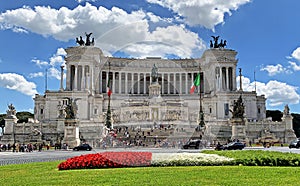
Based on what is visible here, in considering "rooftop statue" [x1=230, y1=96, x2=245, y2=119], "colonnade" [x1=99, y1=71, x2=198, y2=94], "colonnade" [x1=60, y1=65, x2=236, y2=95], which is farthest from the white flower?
"colonnade" [x1=99, y1=71, x2=198, y2=94]

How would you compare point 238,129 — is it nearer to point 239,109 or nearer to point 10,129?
point 239,109

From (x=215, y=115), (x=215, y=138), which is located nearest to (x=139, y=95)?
(x=215, y=115)

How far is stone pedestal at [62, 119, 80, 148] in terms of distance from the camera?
4938cm

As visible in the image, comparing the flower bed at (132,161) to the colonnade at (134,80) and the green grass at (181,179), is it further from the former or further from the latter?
the colonnade at (134,80)

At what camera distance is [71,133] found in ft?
163

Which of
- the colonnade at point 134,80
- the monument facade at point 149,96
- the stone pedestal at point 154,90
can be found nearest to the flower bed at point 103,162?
the monument facade at point 149,96

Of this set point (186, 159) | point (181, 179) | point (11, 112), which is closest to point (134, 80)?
point (11, 112)

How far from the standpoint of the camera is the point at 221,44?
11012 cm

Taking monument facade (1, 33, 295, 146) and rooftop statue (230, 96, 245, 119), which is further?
monument facade (1, 33, 295, 146)

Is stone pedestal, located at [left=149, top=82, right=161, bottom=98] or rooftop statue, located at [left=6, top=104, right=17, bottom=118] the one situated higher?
stone pedestal, located at [left=149, top=82, right=161, bottom=98]

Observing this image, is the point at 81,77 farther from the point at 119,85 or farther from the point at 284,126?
the point at 284,126

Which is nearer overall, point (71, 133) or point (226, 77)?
point (71, 133)

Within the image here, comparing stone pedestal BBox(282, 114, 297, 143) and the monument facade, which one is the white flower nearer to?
the monument facade

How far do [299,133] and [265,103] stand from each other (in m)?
12.3
